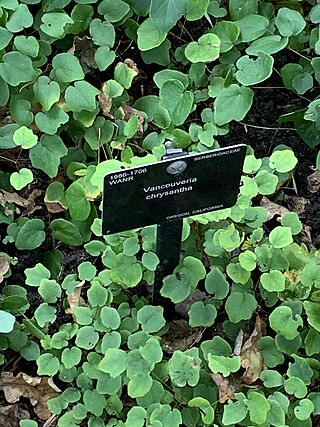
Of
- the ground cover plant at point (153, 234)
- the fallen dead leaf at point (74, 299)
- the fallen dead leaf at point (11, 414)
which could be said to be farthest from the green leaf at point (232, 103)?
the fallen dead leaf at point (11, 414)

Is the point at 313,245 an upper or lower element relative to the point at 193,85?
lower

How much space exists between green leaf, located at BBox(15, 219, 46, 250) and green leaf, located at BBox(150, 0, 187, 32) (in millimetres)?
682

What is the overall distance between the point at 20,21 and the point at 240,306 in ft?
3.32

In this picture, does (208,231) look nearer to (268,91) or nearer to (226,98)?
(226,98)

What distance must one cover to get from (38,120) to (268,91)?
33.7 inches

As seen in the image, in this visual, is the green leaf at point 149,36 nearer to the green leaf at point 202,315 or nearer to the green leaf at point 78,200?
the green leaf at point 78,200

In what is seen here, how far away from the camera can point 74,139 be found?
2297 mm

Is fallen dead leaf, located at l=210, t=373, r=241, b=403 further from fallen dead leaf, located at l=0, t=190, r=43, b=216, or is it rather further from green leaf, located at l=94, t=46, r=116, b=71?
green leaf, located at l=94, t=46, r=116, b=71

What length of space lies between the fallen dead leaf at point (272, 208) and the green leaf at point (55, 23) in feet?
2.66

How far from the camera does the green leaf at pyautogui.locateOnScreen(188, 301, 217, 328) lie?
187 centimetres

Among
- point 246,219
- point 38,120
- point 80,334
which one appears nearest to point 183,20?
point 38,120

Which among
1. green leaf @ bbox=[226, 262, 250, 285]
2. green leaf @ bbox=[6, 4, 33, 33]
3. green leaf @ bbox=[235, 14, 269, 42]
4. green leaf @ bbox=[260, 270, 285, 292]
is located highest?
green leaf @ bbox=[6, 4, 33, 33]

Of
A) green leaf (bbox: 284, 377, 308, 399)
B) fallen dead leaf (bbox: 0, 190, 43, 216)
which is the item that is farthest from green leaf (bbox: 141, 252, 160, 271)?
fallen dead leaf (bbox: 0, 190, 43, 216)

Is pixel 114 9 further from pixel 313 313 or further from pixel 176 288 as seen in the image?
pixel 313 313
